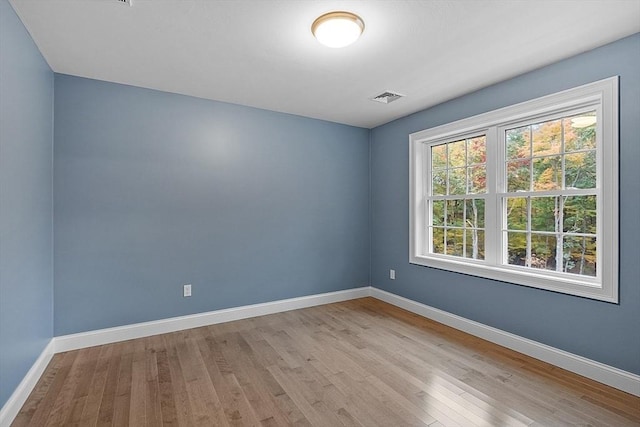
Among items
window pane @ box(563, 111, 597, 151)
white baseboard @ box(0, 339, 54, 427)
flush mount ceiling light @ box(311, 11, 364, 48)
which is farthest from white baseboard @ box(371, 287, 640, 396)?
white baseboard @ box(0, 339, 54, 427)

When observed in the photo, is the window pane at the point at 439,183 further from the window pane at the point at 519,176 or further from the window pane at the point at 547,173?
the window pane at the point at 547,173

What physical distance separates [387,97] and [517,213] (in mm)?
1814

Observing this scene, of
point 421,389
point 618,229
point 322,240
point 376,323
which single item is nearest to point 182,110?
point 322,240

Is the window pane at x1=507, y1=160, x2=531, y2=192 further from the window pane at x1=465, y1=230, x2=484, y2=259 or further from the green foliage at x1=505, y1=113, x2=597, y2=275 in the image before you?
the window pane at x1=465, y1=230, x2=484, y2=259

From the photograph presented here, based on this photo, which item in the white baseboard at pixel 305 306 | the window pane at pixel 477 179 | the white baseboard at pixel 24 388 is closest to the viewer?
the white baseboard at pixel 24 388

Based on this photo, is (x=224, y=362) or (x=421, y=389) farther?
(x=224, y=362)

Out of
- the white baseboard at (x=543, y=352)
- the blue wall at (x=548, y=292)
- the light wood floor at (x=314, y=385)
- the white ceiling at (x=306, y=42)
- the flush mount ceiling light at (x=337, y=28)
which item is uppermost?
the white ceiling at (x=306, y=42)

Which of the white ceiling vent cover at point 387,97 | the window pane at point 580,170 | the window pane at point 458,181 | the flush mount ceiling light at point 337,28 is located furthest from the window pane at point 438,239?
the flush mount ceiling light at point 337,28

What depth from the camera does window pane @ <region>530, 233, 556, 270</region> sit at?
2.68 metres

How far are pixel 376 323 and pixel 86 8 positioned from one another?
12.2 ft

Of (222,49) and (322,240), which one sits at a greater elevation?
(222,49)

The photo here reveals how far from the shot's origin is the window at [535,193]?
2.29 m

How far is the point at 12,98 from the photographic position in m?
1.91

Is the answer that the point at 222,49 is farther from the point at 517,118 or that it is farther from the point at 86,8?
the point at 517,118
